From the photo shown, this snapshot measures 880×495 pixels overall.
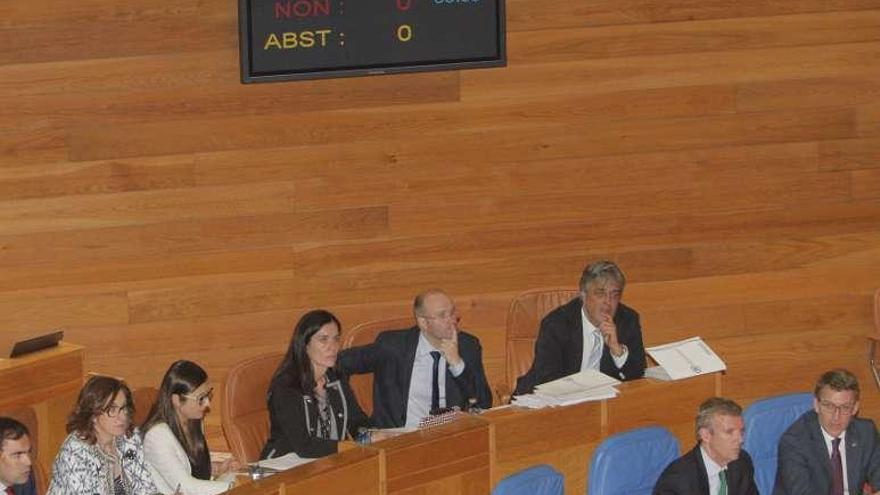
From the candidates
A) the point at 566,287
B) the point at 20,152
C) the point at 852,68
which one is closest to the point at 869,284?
the point at 852,68

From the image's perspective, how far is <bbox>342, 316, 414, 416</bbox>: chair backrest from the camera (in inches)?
306

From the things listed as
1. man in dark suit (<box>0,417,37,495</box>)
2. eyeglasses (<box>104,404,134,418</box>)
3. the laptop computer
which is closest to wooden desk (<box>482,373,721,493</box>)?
eyeglasses (<box>104,404,134,418</box>)

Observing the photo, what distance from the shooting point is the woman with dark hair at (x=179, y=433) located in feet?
21.6

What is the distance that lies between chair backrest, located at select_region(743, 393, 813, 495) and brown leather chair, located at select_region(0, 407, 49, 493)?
9.03 ft

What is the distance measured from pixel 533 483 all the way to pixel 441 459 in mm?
691

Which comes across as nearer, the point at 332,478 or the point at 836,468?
the point at 332,478

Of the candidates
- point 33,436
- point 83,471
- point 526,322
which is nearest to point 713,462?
point 526,322

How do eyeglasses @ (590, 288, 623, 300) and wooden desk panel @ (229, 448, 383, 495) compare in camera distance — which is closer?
wooden desk panel @ (229, 448, 383, 495)

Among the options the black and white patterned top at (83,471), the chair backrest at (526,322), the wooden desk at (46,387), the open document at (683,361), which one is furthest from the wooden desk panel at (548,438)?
the wooden desk at (46,387)

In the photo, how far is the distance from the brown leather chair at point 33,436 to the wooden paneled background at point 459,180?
4.17ft

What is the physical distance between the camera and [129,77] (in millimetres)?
8234

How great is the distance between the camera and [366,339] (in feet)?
25.5

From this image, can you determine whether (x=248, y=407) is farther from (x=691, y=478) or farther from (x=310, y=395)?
(x=691, y=478)

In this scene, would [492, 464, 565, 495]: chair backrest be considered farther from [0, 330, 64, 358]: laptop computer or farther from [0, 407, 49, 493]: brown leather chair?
[0, 330, 64, 358]: laptop computer
